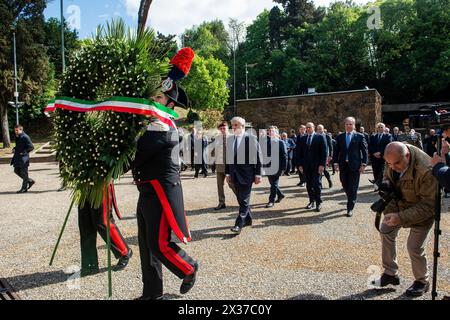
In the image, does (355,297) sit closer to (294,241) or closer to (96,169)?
(294,241)

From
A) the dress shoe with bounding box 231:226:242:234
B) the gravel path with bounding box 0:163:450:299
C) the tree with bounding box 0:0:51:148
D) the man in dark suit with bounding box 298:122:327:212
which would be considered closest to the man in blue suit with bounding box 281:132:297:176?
the gravel path with bounding box 0:163:450:299

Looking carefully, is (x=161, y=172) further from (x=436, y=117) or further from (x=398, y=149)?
(x=436, y=117)

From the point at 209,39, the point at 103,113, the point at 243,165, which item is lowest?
the point at 243,165

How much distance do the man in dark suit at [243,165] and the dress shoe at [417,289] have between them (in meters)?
3.23

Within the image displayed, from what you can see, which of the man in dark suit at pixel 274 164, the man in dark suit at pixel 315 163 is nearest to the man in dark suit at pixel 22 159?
the man in dark suit at pixel 274 164

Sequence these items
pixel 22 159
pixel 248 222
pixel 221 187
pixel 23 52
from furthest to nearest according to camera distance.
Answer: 1. pixel 23 52
2. pixel 22 159
3. pixel 221 187
4. pixel 248 222

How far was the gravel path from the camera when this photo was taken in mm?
4348

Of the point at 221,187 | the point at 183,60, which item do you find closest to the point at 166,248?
the point at 183,60

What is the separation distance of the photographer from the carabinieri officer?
216cm

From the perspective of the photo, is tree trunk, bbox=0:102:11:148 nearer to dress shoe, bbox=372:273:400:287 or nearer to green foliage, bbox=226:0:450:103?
green foliage, bbox=226:0:450:103

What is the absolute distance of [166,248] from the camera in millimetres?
3883

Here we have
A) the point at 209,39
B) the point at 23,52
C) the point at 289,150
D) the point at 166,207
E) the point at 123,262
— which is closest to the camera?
the point at 166,207

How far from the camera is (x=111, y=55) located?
400cm

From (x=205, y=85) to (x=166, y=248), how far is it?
176 ft
